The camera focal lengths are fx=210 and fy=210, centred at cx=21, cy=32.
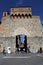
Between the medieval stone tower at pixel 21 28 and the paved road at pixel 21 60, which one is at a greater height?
the medieval stone tower at pixel 21 28

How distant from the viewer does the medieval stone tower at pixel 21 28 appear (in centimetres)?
3634

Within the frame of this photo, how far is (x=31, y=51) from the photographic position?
118ft

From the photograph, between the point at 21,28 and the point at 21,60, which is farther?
the point at 21,28

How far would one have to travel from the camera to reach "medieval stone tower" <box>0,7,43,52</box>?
3634 centimetres

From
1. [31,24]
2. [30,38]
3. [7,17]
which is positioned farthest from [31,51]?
[7,17]

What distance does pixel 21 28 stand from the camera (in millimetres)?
36594

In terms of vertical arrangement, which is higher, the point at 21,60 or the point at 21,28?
the point at 21,28

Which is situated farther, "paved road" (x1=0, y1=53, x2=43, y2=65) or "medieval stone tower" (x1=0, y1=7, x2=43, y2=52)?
"medieval stone tower" (x1=0, y1=7, x2=43, y2=52)

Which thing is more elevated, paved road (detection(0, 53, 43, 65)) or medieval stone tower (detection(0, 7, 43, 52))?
medieval stone tower (detection(0, 7, 43, 52))

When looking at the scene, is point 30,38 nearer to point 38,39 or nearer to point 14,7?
point 38,39

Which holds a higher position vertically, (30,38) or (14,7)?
(14,7)

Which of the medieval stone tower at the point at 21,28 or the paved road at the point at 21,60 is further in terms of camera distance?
the medieval stone tower at the point at 21,28

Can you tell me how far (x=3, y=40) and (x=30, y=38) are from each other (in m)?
4.73

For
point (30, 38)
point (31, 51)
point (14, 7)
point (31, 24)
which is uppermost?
point (14, 7)
